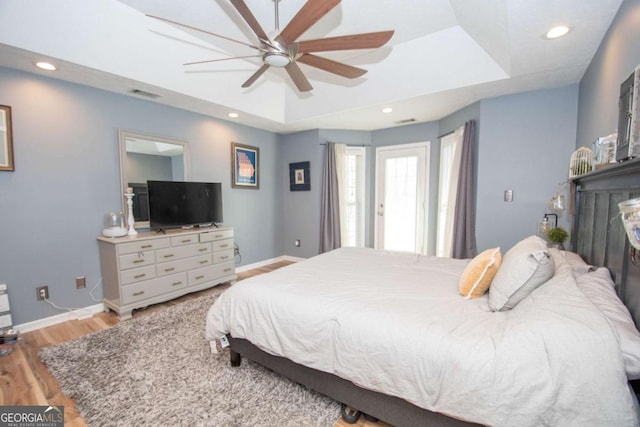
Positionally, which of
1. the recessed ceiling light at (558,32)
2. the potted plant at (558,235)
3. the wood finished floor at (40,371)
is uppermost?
the recessed ceiling light at (558,32)

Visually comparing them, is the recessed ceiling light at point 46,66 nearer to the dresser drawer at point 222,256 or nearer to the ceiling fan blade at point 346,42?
the ceiling fan blade at point 346,42

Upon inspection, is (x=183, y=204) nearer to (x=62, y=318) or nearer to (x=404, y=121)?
(x=62, y=318)

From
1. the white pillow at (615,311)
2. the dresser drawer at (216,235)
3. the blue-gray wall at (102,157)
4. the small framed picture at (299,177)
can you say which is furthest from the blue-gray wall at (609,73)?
the dresser drawer at (216,235)

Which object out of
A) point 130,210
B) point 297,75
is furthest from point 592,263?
point 130,210

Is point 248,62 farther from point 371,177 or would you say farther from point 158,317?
point 158,317

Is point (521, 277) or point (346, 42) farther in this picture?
point (346, 42)

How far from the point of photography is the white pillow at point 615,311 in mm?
885

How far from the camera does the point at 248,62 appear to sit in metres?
3.47

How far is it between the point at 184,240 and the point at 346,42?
2.70 metres

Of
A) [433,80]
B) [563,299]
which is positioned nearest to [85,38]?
[433,80]

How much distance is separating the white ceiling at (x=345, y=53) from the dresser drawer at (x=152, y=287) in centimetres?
205

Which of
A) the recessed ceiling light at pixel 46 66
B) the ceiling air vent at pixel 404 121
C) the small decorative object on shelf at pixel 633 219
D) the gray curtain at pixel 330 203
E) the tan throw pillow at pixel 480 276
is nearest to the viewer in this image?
the small decorative object on shelf at pixel 633 219

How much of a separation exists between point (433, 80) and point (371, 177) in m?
2.08

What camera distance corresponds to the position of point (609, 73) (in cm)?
188
